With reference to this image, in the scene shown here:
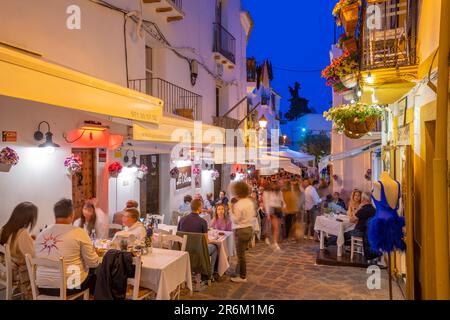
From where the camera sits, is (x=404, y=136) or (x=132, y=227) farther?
(x=404, y=136)

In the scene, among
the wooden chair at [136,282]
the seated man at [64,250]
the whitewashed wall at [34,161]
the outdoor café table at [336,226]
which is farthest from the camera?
the outdoor café table at [336,226]

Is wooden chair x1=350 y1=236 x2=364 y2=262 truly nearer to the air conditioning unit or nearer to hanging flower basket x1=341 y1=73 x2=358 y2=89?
hanging flower basket x1=341 y1=73 x2=358 y2=89

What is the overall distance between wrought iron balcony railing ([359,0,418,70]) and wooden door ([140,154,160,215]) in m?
6.66

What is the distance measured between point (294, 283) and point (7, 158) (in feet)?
18.9

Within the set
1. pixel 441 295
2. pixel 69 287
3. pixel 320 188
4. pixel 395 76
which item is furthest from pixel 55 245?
pixel 320 188

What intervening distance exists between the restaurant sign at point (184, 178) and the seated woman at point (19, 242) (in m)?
7.02

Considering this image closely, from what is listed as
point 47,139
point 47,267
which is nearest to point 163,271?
point 47,267

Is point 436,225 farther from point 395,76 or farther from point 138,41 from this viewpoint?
point 138,41

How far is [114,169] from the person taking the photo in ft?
27.3

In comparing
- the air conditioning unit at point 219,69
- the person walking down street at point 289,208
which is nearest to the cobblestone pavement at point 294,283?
the person walking down street at point 289,208

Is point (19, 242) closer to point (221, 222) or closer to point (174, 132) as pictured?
point (174, 132)

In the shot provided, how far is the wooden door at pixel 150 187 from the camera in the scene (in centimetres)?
1108

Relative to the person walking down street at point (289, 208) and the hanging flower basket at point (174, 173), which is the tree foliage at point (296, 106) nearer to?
the person walking down street at point (289, 208)

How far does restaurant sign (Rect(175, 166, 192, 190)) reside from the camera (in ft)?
41.8
